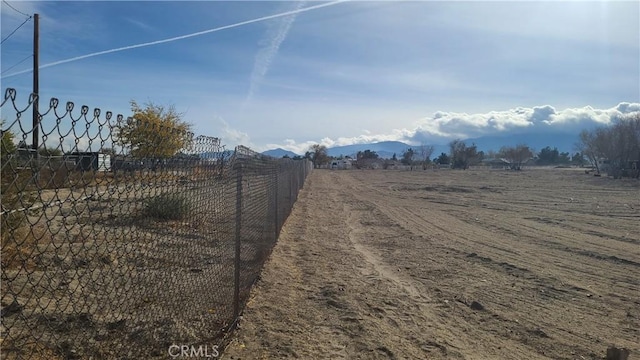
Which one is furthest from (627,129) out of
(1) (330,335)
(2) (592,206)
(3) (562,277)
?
(1) (330,335)

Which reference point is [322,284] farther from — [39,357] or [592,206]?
[592,206]

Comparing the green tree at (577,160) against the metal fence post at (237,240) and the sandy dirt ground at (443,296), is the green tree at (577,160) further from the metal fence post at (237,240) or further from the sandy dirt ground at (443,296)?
the metal fence post at (237,240)

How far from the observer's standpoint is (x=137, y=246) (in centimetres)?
397

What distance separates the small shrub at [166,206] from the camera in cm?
419

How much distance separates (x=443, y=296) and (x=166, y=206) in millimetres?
4317

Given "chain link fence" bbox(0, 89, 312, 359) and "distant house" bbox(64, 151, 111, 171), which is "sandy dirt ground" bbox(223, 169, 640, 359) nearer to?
"chain link fence" bbox(0, 89, 312, 359)

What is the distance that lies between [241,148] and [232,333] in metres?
2.10

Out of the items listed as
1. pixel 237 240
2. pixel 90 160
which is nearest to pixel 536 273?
pixel 237 240

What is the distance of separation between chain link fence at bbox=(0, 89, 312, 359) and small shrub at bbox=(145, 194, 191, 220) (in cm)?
1

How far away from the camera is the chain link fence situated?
9.91ft

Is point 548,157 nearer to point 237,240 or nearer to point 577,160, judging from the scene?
point 577,160

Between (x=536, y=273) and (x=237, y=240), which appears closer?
(x=237, y=240)

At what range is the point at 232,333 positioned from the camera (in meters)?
5.34

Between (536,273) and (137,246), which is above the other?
(137,246)
